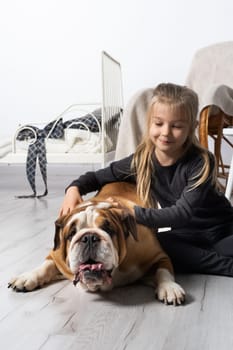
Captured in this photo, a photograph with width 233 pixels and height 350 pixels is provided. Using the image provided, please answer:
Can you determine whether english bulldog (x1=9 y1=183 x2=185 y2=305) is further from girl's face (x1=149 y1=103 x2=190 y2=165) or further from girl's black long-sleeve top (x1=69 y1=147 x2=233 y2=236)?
girl's face (x1=149 y1=103 x2=190 y2=165)

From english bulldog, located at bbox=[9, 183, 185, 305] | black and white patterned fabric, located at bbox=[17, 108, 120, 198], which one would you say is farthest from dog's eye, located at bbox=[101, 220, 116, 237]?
black and white patterned fabric, located at bbox=[17, 108, 120, 198]

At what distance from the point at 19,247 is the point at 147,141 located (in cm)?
62

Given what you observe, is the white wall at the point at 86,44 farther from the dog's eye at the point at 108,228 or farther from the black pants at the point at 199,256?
the dog's eye at the point at 108,228

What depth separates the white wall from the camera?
3.89 meters

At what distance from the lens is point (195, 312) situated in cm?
125

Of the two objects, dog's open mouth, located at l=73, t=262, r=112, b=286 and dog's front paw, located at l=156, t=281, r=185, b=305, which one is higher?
dog's open mouth, located at l=73, t=262, r=112, b=286

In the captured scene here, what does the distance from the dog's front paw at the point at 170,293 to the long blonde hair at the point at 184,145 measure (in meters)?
0.31

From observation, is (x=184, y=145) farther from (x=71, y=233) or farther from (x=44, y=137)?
(x=44, y=137)

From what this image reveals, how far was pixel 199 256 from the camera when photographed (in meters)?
1.60

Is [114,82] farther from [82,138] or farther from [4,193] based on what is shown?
[4,193]

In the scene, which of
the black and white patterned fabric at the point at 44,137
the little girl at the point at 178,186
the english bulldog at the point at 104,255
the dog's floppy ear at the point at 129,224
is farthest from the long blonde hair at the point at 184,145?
the black and white patterned fabric at the point at 44,137

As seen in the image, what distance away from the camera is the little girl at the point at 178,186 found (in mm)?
1540

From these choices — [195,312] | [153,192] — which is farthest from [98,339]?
[153,192]

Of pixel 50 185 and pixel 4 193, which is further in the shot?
pixel 50 185
